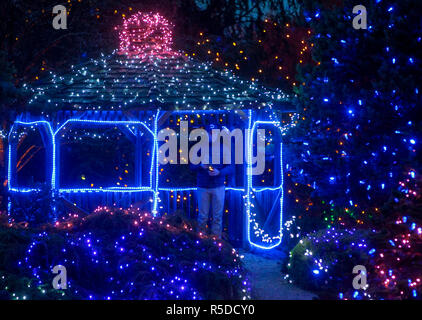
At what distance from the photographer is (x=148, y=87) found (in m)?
10.8

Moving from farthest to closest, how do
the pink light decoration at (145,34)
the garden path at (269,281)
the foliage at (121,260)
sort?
the pink light decoration at (145,34), the garden path at (269,281), the foliage at (121,260)

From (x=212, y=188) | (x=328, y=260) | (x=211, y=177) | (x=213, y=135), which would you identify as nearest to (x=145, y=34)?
(x=213, y=135)

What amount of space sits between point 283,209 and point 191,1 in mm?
11700

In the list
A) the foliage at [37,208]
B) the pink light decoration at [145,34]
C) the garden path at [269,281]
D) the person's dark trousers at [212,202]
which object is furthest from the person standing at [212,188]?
the pink light decoration at [145,34]

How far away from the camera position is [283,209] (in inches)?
440

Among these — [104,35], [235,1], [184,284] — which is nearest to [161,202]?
[184,284]

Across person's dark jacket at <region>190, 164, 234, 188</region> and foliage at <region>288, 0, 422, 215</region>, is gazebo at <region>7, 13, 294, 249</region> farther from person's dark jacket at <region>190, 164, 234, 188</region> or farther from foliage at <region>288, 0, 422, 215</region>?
foliage at <region>288, 0, 422, 215</region>

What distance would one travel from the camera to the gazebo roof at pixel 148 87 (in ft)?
33.2

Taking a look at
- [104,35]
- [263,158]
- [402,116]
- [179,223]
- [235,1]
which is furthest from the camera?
[235,1]

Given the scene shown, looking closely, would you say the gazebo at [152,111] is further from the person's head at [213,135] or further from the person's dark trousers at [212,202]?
the person's dark trousers at [212,202]

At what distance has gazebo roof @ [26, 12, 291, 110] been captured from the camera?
10.1 m

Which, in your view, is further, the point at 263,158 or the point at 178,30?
the point at 178,30

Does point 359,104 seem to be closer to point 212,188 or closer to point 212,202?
point 212,188

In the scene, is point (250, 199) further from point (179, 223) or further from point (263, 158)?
point (179, 223)
